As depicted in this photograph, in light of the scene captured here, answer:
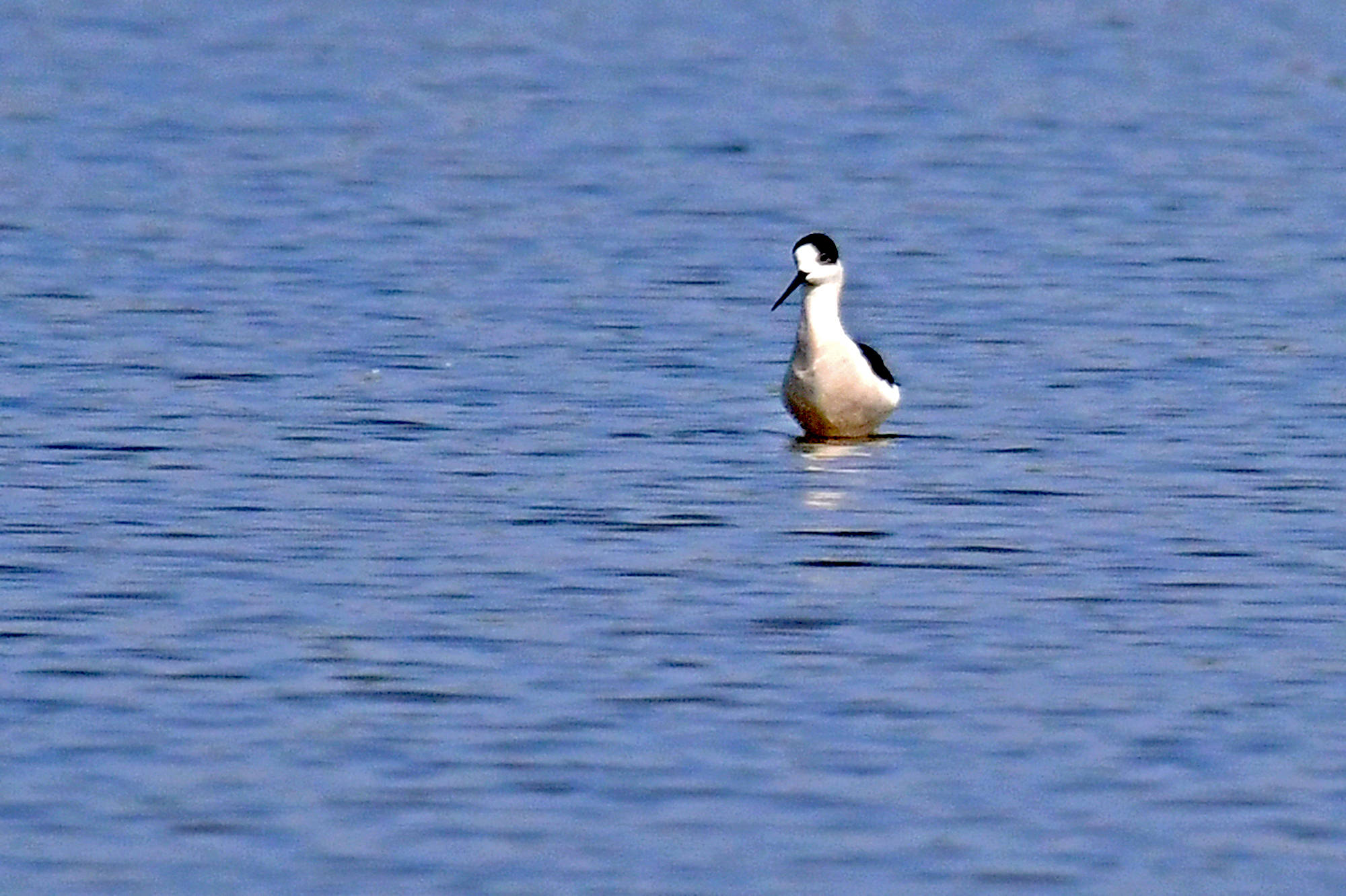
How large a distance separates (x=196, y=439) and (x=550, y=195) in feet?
31.5

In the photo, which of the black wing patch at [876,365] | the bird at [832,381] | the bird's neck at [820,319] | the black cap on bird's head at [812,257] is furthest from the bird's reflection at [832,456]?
the black cap on bird's head at [812,257]

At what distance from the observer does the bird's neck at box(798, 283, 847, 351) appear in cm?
1650

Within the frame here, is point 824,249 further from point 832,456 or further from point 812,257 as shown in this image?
point 832,456

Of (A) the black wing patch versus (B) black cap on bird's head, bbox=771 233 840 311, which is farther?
(B) black cap on bird's head, bbox=771 233 840 311

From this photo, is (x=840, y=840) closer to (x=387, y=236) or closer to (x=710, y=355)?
(x=710, y=355)

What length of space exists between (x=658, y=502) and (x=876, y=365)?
7.54 ft

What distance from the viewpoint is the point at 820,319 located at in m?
16.6

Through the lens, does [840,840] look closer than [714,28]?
Yes

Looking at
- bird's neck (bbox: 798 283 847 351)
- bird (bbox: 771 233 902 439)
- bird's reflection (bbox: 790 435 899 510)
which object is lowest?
bird's reflection (bbox: 790 435 899 510)

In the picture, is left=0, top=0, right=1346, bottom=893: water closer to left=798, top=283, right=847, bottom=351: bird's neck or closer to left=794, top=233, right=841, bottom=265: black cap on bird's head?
left=798, top=283, right=847, bottom=351: bird's neck

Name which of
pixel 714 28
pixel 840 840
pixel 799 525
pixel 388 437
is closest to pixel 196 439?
pixel 388 437

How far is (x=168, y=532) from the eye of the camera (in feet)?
44.7

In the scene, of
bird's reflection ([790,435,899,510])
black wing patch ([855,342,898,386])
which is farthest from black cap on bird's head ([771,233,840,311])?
bird's reflection ([790,435,899,510])

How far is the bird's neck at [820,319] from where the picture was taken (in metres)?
16.5
